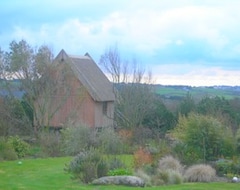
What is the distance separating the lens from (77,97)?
3862cm

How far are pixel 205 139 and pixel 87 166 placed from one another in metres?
6.64

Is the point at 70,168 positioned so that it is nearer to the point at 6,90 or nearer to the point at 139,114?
the point at 6,90

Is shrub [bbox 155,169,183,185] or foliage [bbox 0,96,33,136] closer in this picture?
shrub [bbox 155,169,183,185]

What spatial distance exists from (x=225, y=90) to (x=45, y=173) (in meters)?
44.4

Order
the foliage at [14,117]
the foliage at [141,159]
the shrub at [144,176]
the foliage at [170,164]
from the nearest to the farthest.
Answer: the shrub at [144,176]
the foliage at [170,164]
the foliage at [141,159]
the foliage at [14,117]

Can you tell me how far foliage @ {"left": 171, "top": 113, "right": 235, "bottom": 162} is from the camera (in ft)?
70.0

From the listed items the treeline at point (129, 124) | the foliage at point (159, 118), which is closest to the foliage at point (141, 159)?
the treeline at point (129, 124)

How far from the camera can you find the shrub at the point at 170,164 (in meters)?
18.0

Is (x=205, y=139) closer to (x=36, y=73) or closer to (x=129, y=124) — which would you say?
(x=36, y=73)

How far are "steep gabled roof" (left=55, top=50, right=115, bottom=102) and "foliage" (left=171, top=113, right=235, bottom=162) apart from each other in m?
17.2

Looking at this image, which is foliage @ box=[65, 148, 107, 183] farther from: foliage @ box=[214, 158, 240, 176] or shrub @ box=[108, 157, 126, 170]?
foliage @ box=[214, 158, 240, 176]

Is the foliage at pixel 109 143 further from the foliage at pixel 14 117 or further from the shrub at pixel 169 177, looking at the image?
the foliage at pixel 14 117

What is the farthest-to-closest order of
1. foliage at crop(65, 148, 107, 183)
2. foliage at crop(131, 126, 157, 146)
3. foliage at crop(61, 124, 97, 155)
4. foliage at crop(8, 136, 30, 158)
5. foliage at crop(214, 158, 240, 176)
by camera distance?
foliage at crop(131, 126, 157, 146), foliage at crop(8, 136, 30, 158), foliage at crop(61, 124, 97, 155), foliage at crop(214, 158, 240, 176), foliage at crop(65, 148, 107, 183)

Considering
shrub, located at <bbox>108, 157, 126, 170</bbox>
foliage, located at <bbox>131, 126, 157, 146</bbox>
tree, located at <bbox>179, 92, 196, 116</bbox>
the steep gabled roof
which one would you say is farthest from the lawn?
tree, located at <bbox>179, 92, 196, 116</bbox>
